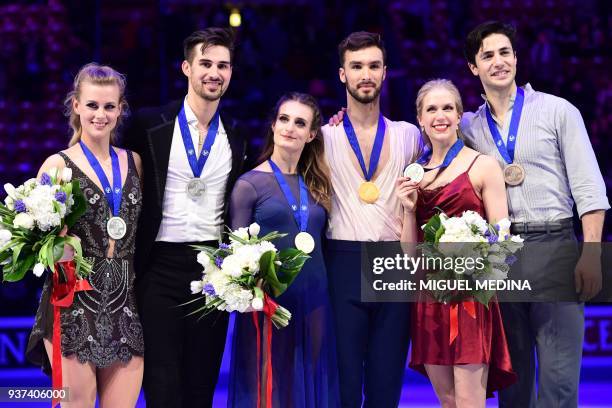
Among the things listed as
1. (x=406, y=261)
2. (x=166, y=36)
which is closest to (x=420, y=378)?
(x=406, y=261)

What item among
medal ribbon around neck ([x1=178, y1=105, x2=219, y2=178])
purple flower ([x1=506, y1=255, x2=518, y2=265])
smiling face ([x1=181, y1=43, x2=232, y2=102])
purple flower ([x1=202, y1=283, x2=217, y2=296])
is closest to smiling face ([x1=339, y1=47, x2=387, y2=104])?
smiling face ([x1=181, y1=43, x2=232, y2=102])

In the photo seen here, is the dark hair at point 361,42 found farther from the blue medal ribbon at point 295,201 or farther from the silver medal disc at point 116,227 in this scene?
the silver medal disc at point 116,227

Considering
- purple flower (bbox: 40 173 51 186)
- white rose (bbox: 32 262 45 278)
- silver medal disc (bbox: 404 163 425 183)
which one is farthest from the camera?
silver medal disc (bbox: 404 163 425 183)

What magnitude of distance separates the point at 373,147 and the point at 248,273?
41.1 inches

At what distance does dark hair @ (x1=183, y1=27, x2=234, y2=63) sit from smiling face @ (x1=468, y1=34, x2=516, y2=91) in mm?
1243

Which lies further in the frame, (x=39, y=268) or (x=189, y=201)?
(x=189, y=201)

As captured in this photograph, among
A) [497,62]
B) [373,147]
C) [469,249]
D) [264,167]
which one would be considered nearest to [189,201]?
[264,167]

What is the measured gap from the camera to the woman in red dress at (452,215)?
3742mm

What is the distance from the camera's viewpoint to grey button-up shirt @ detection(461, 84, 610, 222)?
4.10 meters

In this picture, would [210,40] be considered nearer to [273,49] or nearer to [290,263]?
[290,263]

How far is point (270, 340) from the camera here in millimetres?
→ 3836

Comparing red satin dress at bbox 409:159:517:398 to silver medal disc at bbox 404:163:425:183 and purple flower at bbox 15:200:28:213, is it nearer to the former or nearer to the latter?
silver medal disc at bbox 404:163:425:183

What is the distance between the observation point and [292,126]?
407 cm

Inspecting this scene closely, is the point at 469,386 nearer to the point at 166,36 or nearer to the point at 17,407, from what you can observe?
the point at 17,407
